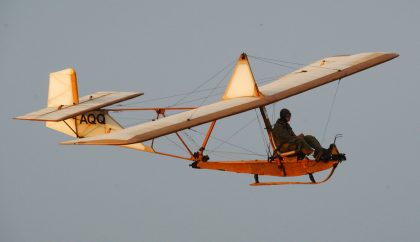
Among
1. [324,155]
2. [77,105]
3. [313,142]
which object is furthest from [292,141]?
[77,105]

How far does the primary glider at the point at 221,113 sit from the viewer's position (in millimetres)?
33125

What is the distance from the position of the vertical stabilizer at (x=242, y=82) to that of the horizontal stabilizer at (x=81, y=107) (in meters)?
5.45

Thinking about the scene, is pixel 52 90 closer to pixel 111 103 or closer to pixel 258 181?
pixel 111 103

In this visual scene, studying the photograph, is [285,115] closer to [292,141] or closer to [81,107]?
[292,141]

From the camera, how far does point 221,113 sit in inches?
1331

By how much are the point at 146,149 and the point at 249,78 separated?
4760 millimetres

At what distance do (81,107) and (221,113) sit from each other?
7.45 metres

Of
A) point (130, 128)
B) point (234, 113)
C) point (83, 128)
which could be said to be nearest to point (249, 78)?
point (234, 113)

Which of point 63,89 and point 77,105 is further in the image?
point 63,89

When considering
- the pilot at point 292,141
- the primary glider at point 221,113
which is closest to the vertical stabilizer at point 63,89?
the primary glider at point 221,113

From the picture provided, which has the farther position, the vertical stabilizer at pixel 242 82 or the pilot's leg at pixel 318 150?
the vertical stabilizer at pixel 242 82

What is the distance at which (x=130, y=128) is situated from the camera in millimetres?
33000

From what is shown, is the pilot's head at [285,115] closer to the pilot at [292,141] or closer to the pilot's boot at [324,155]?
the pilot at [292,141]

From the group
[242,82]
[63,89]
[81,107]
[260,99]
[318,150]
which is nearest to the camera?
[318,150]
